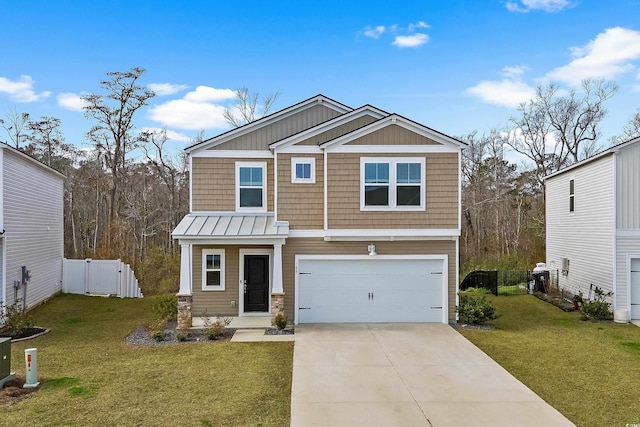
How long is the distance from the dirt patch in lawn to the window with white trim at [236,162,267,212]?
7.34m

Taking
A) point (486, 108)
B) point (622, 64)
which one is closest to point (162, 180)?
point (486, 108)

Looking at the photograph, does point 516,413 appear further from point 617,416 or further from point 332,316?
point 332,316

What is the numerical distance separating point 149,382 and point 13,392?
2.13 meters

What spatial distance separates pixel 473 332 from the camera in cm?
1239

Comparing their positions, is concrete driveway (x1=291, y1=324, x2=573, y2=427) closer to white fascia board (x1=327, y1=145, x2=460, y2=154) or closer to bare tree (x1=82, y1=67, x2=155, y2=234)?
white fascia board (x1=327, y1=145, x2=460, y2=154)

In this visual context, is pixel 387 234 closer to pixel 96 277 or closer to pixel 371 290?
pixel 371 290

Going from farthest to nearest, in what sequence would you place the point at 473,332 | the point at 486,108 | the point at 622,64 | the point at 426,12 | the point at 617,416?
the point at 486,108, the point at 622,64, the point at 426,12, the point at 473,332, the point at 617,416

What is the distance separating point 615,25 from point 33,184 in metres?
26.9

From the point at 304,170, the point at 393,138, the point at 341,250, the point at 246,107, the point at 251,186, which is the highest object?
the point at 246,107

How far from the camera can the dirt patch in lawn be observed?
Answer: 7.27 m

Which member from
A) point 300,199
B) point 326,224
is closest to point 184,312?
point 300,199

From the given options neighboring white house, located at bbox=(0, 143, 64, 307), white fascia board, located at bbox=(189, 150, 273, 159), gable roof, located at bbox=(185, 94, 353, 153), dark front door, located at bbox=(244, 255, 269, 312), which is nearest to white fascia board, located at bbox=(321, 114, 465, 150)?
white fascia board, located at bbox=(189, 150, 273, 159)

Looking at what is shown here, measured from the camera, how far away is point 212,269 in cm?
1380

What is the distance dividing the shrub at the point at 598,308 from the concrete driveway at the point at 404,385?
16.8ft
